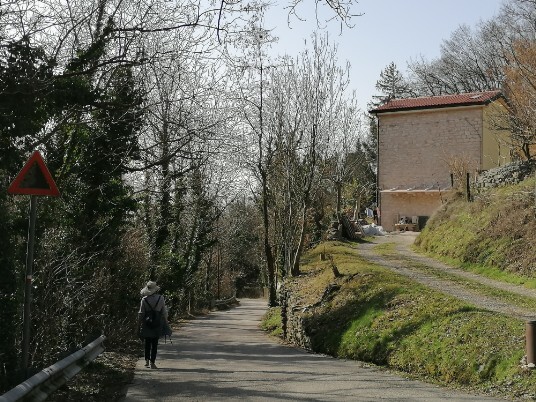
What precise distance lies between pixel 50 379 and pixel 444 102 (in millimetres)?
42313

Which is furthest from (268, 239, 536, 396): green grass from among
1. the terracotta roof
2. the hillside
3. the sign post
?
the terracotta roof

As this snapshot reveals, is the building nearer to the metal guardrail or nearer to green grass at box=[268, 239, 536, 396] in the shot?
green grass at box=[268, 239, 536, 396]

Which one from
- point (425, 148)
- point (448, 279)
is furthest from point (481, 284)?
point (425, 148)

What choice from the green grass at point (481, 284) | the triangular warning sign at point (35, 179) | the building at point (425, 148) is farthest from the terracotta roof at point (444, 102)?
the triangular warning sign at point (35, 179)

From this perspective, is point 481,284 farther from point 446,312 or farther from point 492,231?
point 446,312

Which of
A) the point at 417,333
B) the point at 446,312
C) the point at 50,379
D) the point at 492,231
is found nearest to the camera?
the point at 50,379

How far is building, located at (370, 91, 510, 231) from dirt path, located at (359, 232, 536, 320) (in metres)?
13.4

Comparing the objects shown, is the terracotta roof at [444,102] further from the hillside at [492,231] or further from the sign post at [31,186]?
the sign post at [31,186]

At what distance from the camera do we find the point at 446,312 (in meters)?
13.9

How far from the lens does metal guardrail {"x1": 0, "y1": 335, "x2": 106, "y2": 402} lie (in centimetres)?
569

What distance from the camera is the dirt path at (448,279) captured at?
49.9ft

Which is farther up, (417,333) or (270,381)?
(417,333)

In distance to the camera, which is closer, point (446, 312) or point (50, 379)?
point (50, 379)

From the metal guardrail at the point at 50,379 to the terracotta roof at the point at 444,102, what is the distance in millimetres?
38585
